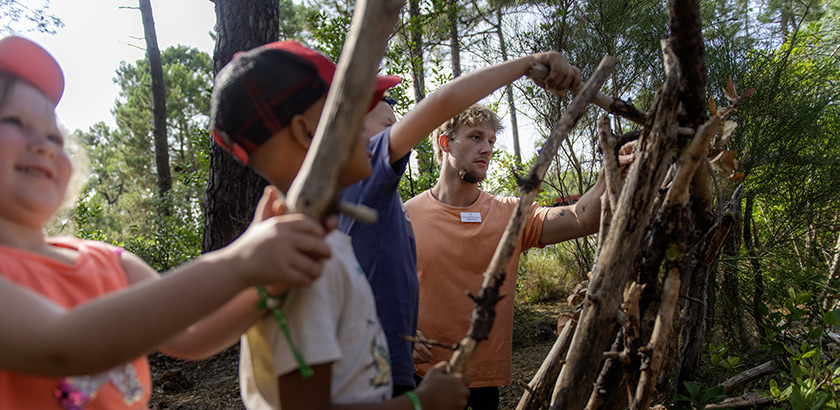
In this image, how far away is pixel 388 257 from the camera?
1.71 m

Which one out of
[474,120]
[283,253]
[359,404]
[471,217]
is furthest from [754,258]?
[283,253]

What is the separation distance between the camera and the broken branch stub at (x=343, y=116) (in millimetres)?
875

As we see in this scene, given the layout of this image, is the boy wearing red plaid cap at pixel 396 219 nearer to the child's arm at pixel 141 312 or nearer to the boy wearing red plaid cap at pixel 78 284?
the boy wearing red plaid cap at pixel 78 284

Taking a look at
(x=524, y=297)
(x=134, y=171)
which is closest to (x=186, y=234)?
(x=524, y=297)

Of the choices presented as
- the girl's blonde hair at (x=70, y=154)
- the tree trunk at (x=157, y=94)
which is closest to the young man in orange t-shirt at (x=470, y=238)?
the girl's blonde hair at (x=70, y=154)

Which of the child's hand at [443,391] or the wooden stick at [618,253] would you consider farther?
the wooden stick at [618,253]

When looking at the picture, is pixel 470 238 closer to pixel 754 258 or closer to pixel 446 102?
pixel 446 102

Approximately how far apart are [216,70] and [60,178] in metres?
4.28

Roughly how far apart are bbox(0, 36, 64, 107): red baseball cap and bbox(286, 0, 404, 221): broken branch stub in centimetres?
68

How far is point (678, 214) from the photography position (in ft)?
5.03

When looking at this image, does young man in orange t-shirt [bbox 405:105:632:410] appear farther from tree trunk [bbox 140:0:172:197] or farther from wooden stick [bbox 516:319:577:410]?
tree trunk [bbox 140:0:172:197]

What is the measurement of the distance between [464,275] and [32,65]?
2229 mm

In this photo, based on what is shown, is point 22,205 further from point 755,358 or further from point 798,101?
point 798,101

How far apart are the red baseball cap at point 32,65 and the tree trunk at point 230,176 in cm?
373
